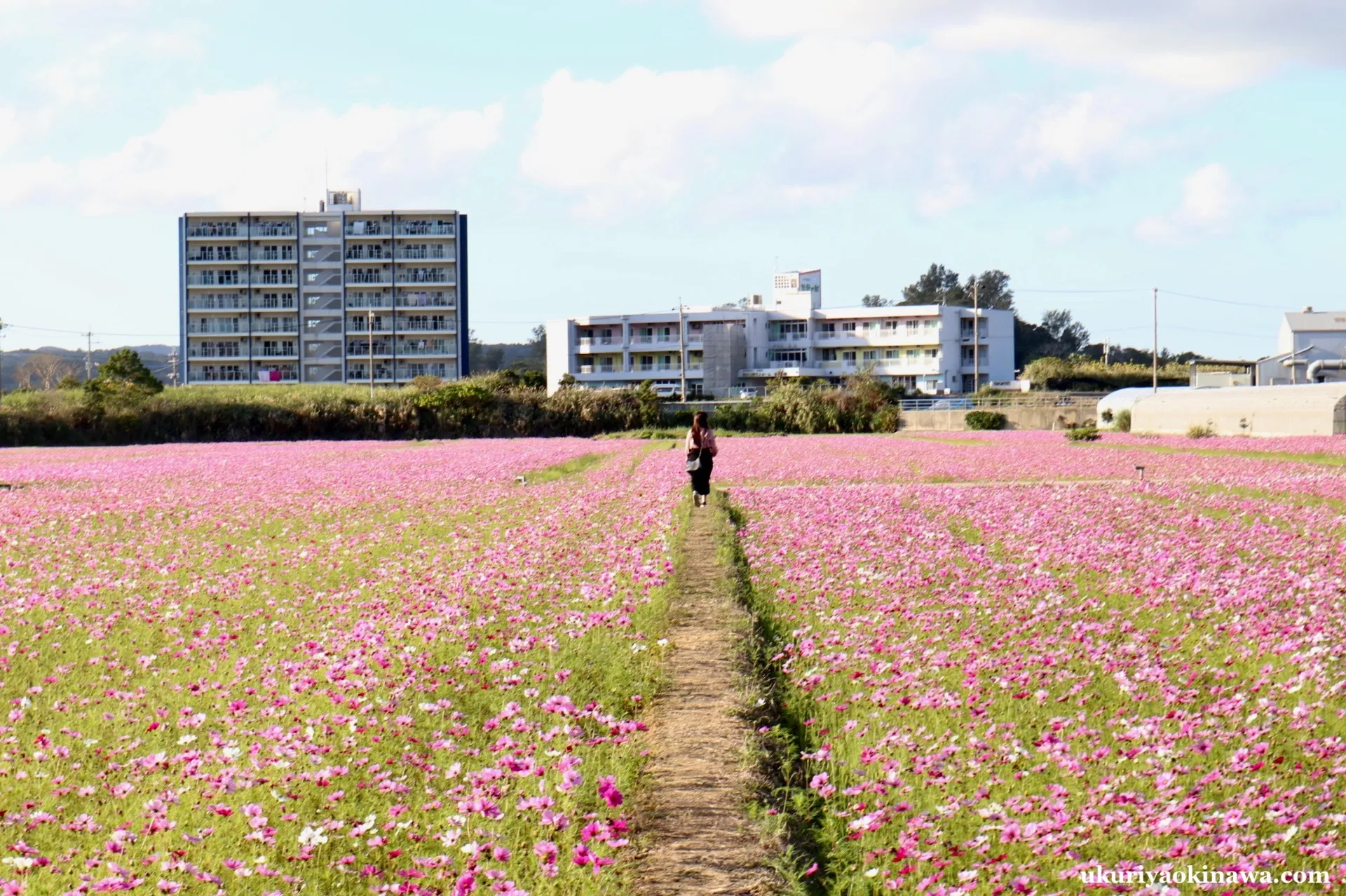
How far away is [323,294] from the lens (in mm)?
118875

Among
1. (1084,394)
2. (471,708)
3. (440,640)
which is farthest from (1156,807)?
(1084,394)

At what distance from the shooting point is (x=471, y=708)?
9016mm

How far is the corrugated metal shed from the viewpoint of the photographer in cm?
5059

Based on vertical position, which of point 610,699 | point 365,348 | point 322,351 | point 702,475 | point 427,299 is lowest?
point 610,699

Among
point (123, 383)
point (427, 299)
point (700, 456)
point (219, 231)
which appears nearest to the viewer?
point (700, 456)

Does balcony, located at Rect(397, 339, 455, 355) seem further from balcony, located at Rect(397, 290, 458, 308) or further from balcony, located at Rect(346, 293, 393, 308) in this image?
balcony, located at Rect(346, 293, 393, 308)

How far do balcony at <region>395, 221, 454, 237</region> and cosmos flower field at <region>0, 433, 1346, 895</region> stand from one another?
333 feet

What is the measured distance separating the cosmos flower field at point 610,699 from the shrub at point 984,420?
158ft

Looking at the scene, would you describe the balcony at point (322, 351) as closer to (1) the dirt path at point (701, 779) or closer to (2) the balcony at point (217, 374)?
(2) the balcony at point (217, 374)

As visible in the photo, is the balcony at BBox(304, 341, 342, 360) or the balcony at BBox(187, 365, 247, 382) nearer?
the balcony at BBox(304, 341, 342, 360)

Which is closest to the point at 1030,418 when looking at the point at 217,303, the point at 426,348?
the point at 426,348

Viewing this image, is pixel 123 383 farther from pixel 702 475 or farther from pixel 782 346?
pixel 782 346

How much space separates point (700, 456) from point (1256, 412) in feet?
126

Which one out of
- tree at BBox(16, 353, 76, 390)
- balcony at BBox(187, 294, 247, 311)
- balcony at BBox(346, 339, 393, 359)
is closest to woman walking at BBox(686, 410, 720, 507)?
balcony at BBox(346, 339, 393, 359)
